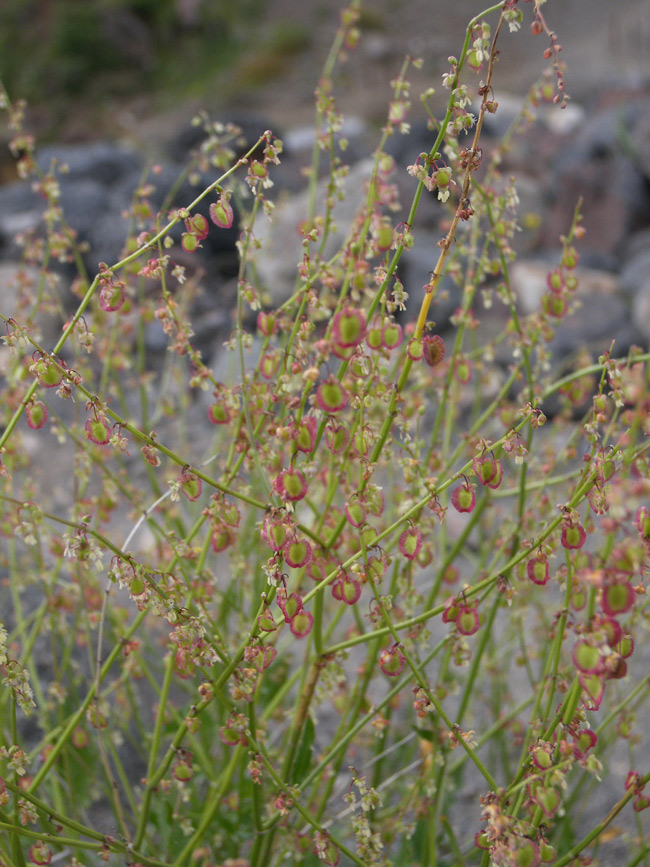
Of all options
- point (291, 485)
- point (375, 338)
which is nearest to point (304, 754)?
point (291, 485)

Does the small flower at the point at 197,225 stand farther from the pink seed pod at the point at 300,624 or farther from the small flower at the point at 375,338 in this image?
the pink seed pod at the point at 300,624

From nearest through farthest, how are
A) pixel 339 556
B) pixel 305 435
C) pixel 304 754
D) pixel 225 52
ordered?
1. pixel 305 435
2. pixel 304 754
3. pixel 339 556
4. pixel 225 52

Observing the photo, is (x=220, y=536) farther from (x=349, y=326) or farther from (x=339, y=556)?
(x=349, y=326)

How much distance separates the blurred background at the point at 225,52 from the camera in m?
10.1

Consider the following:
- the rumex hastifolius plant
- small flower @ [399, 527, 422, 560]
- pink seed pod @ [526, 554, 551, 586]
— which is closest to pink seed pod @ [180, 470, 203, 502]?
the rumex hastifolius plant

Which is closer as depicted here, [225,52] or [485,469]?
[485,469]

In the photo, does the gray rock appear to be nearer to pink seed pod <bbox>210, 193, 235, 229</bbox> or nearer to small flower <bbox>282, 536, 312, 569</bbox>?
pink seed pod <bbox>210, 193, 235, 229</bbox>

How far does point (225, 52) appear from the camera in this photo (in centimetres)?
1186

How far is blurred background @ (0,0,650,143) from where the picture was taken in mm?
10148

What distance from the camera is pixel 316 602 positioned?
42.2 inches


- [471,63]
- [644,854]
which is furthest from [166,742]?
[471,63]

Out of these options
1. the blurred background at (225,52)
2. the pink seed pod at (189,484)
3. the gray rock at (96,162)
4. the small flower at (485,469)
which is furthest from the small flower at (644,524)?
the blurred background at (225,52)

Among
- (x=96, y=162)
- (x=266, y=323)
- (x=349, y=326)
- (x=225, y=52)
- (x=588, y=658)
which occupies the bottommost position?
(x=588, y=658)

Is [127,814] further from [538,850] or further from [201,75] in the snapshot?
[201,75]
